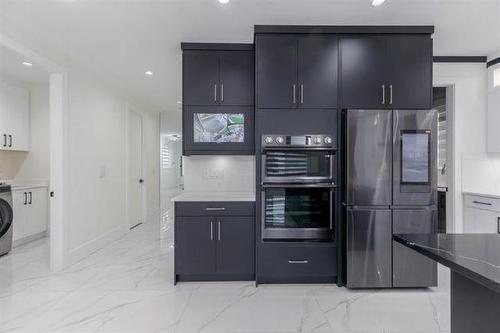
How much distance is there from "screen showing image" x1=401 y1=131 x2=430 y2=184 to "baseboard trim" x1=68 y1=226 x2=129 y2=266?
3.87m

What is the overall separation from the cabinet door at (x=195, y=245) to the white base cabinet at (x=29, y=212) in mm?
2865

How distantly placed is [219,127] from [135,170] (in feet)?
10.2

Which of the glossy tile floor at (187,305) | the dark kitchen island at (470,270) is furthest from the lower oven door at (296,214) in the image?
the dark kitchen island at (470,270)

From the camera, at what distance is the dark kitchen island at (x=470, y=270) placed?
934 millimetres

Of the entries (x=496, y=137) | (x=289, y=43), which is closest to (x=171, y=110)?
(x=289, y=43)

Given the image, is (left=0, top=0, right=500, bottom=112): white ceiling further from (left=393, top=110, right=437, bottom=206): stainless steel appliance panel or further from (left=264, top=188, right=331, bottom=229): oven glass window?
(left=264, top=188, right=331, bottom=229): oven glass window

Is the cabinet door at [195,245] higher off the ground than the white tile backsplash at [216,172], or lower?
lower

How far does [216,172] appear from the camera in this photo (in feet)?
11.1

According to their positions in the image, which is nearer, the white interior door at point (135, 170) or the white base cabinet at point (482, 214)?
the white base cabinet at point (482, 214)

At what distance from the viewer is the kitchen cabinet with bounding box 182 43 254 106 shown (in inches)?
119

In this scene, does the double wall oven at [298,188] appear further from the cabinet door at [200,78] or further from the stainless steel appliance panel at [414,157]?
the cabinet door at [200,78]

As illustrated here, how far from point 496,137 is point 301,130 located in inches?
98.4

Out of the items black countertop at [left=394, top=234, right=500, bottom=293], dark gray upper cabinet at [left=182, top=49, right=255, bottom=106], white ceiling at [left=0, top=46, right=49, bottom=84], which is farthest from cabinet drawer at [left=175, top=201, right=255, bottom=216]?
white ceiling at [left=0, top=46, right=49, bottom=84]

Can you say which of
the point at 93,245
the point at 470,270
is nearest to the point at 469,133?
the point at 470,270
